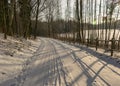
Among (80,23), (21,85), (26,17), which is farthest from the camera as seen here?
(80,23)

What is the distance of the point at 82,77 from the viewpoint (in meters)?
9.27

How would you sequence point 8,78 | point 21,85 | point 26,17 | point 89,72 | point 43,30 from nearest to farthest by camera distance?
point 21,85 → point 8,78 → point 89,72 → point 26,17 → point 43,30

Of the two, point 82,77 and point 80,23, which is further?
point 80,23

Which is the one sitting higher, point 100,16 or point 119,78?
point 100,16

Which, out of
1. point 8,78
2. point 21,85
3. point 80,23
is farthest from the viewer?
point 80,23

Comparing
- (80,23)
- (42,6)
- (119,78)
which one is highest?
(42,6)

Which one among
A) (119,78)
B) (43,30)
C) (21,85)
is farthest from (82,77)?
(43,30)

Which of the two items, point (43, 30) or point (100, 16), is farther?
point (43, 30)

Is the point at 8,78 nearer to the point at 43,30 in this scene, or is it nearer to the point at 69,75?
the point at 69,75

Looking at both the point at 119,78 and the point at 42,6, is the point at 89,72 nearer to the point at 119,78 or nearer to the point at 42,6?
the point at 119,78

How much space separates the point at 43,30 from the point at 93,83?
127752 millimetres

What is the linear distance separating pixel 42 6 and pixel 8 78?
37132 mm

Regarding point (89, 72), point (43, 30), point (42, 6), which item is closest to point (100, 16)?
point (42, 6)

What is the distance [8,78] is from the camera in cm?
880
